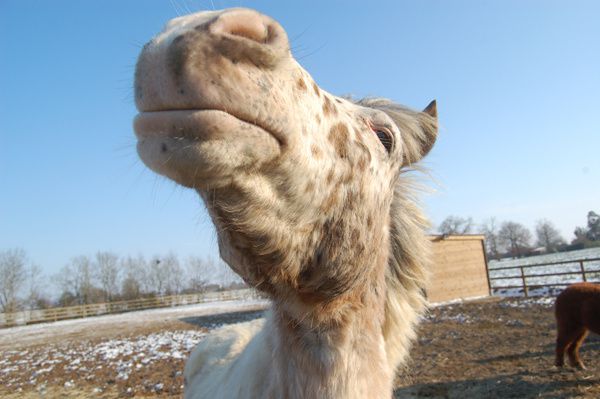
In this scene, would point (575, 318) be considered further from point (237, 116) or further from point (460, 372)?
point (237, 116)

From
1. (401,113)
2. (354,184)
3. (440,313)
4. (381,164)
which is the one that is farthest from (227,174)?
(440,313)

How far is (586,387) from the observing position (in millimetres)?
6195

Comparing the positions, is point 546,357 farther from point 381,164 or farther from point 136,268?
point 136,268

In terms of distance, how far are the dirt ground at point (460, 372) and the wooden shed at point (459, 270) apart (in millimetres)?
8218

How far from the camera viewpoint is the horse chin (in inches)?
39.8

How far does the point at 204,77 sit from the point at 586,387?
7.80 m

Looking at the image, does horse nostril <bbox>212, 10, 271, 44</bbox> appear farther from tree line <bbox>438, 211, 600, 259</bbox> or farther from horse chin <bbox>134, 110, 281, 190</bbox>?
tree line <bbox>438, 211, 600, 259</bbox>

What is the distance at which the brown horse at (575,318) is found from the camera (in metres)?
7.30

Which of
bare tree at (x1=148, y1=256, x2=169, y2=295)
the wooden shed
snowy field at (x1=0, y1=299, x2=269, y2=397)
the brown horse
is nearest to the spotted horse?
snowy field at (x1=0, y1=299, x2=269, y2=397)

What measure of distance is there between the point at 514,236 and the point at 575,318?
8322cm

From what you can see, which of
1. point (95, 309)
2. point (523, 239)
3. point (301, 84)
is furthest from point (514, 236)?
point (301, 84)

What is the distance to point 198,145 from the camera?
1.01 m

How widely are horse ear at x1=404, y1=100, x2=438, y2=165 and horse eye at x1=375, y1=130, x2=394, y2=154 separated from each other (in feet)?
1.29

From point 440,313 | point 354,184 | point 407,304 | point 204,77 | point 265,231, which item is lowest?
point 440,313
